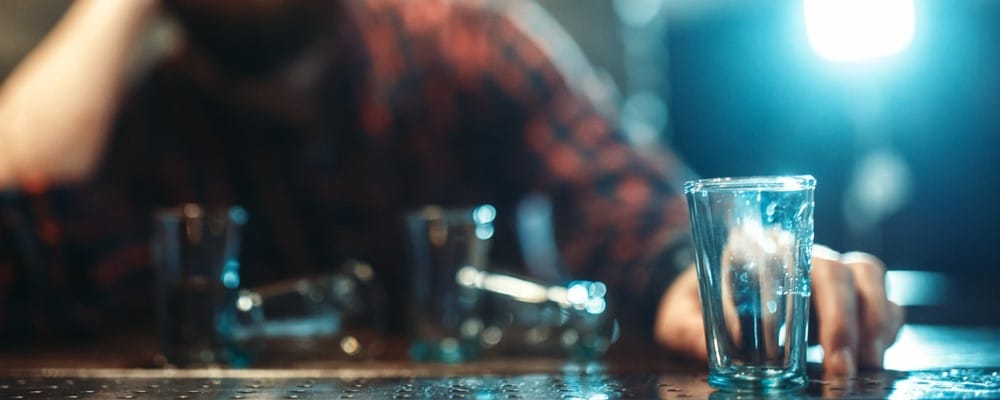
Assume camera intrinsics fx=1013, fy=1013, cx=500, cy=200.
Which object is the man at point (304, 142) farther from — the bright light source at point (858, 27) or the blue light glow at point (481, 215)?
the bright light source at point (858, 27)

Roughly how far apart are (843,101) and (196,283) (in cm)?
315

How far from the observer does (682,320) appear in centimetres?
85

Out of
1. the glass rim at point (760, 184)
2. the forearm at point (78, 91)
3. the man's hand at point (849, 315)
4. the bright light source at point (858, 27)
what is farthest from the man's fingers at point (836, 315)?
the bright light source at point (858, 27)

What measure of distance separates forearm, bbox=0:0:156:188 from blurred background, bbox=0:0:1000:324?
1765mm

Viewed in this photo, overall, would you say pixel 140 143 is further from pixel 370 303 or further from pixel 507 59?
pixel 370 303

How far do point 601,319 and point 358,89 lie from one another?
807mm

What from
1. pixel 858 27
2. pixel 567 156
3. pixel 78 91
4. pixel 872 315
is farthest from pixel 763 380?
pixel 858 27

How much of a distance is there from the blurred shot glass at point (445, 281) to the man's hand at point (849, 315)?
21cm

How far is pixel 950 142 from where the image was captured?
353cm

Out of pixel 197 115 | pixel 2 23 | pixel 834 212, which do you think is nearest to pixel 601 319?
pixel 197 115

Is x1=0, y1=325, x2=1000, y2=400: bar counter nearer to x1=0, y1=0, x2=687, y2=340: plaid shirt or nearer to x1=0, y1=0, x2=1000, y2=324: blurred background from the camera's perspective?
x1=0, y1=0, x2=687, y2=340: plaid shirt

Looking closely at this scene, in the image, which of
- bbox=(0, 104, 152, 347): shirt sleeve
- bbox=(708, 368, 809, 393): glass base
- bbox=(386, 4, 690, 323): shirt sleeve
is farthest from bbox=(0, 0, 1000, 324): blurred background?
bbox=(708, 368, 809, 393): glass base

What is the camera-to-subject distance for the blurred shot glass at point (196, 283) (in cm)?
88

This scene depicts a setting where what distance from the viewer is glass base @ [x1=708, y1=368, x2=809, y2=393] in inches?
24.0
